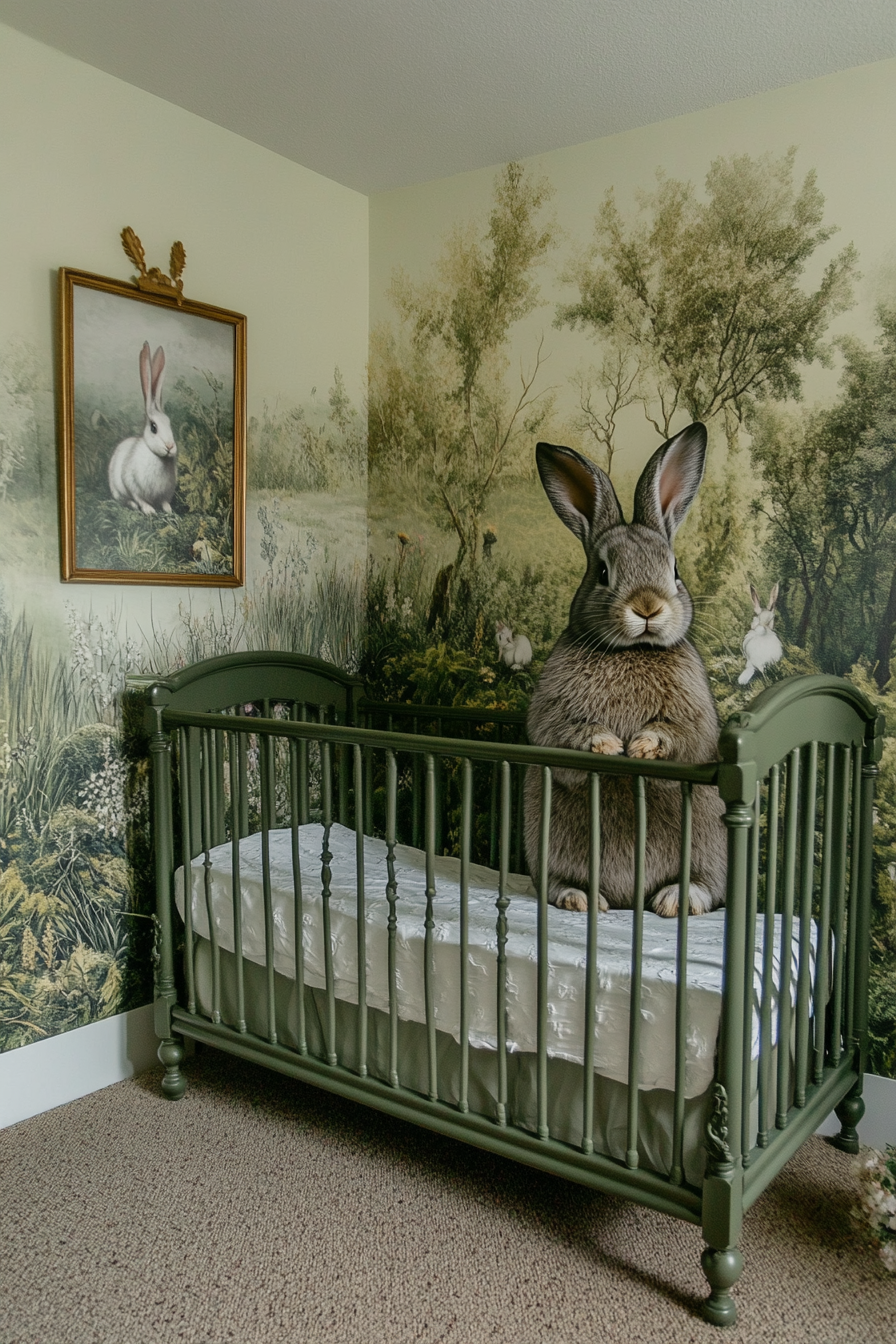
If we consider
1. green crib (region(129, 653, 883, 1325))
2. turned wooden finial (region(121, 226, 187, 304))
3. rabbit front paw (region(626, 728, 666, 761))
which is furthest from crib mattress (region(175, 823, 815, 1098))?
turned wooden finial (region(121, 226, 187, 304))

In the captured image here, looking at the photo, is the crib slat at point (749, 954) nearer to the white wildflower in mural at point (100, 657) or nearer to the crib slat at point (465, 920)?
the crib slat at point (465, 920)

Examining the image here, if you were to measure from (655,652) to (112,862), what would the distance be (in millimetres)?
1453

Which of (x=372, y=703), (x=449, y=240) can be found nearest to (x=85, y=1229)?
(x=372, y=703)

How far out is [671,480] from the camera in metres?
2.32

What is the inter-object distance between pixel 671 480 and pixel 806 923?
1118 mm

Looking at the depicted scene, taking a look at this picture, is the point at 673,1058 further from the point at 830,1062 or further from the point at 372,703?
the point at 372,703

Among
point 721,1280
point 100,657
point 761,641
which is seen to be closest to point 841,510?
point 761,641

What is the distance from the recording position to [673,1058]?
5.30ft

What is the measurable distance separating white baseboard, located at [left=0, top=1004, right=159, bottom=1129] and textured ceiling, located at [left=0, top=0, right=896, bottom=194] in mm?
2327

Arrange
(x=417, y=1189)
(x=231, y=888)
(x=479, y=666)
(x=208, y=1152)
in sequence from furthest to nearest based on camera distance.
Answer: (x=479, y=666), (x=231, y=888), (x=208, y=1152), (x=417, y=1189)

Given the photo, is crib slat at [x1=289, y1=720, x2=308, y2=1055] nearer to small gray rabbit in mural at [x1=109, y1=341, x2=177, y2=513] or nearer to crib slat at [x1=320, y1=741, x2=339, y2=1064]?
crib slat at [x1=320, y1=741, x2=339, y2=1064]

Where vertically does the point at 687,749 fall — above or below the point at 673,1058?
above

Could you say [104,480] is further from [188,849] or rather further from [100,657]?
[188,849]

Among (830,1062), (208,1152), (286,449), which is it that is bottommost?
(208,1152)
